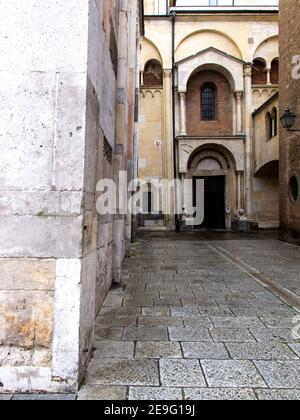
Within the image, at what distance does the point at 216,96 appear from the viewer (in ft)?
66.8

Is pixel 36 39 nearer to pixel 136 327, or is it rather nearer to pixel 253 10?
pixel 136 327

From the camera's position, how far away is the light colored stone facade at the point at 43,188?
248 cm

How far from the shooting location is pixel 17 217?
2.53 metres

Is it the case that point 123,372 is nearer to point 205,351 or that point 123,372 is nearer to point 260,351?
point 205,351

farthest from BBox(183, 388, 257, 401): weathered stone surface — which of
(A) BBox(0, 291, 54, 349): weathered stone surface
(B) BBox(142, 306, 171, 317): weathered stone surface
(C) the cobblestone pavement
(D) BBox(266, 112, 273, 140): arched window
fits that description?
(D) BBox(266, 112, 273, 140): arched window

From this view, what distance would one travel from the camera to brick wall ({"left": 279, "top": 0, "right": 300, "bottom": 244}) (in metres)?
11.9

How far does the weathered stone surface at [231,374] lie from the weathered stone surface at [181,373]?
0.06 meters

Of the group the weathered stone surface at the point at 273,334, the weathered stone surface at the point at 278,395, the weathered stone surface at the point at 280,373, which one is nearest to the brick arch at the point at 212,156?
the weathered stone surface at the point at 273,334

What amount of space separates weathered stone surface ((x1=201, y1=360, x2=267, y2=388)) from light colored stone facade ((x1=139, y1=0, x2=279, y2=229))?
53.0ft

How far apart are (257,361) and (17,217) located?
2170 millimetres

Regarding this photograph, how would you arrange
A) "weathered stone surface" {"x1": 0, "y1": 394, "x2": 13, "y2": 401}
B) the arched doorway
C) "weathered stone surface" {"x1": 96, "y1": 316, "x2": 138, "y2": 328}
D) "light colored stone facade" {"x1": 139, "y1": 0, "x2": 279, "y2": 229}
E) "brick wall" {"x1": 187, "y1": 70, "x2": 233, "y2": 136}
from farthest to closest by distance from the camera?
1. "brick wall" {"x1": 187, "y1": 70, "x2": 233, "y2": 136}
2. the arched doorway
3. "light colored stone facade" {"x1": 139, "y1": 0, "x2": 279, "y2": 229}
4. "weathered stone surface" {"x1": 96, "y1": 316, "x2": 138, "y2": 328}
5. "weathered stone surface" {"x1": 0, "y1": 394, "x2": 13, "y2": 401}

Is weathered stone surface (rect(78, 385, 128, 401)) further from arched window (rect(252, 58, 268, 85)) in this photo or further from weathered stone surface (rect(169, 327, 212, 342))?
arched window (rect(252, 58, 268, 85))
